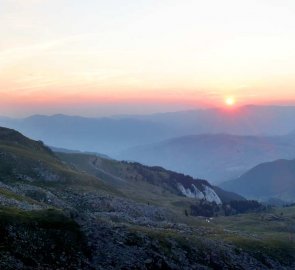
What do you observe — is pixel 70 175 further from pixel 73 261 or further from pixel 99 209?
pixel 73 261

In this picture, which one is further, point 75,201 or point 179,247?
point 75,201

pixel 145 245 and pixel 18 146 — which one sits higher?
pixel 18 146

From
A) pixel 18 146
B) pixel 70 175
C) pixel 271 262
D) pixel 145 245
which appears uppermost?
pixel 18 146

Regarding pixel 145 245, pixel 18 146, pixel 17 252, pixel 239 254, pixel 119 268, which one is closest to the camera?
pixel 17 252

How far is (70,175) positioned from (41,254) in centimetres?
7957

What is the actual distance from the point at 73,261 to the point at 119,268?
7.37 metres

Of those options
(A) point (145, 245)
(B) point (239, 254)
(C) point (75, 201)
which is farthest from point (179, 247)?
(C) point (75, 201)

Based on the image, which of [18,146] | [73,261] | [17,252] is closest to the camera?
[17,252]

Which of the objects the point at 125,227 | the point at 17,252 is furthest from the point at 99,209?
the point at 17,252

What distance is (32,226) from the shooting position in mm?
63938

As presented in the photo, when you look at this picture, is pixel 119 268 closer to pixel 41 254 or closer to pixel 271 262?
pixel 41 254

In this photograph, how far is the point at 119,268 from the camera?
64.6 m

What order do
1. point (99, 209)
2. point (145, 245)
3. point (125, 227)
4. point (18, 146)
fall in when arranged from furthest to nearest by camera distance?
point (18, 146) < point (99, 209) < point (125, 227) < point (145, 245)

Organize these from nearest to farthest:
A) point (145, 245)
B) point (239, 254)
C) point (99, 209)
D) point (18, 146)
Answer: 1. point (145, 245)
2. point (239, 254)
3. point (99, 209)
4. point (18, 146)
